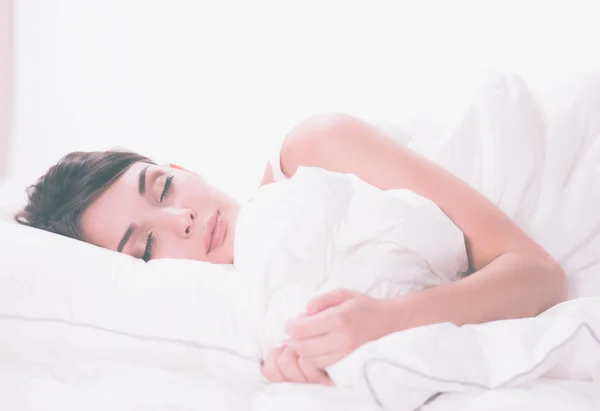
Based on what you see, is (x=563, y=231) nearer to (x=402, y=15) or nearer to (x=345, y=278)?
(x=345, y=278)

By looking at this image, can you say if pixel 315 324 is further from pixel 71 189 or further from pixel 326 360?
pixel 71 189

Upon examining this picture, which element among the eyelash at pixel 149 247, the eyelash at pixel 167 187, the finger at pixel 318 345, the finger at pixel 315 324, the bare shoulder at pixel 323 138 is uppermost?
the bare shoulder at pixel 323 138

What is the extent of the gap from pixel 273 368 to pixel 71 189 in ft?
2.06

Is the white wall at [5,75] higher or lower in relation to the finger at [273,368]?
higher

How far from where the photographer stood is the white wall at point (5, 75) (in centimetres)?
229

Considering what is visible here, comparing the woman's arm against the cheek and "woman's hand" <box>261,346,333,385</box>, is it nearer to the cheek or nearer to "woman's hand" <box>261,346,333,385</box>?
"woman's hand" <box>261,346,333,385</box>

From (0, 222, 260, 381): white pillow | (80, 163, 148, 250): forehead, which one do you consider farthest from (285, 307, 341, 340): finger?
(80, 163, 148, 250): forehead

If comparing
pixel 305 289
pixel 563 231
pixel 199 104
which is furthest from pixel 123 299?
pixel 199 104

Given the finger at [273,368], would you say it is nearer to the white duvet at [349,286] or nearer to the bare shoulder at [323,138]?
the white duvet at [349,286]

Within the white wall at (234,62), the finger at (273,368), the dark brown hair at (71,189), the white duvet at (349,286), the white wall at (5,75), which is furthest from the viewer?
the white wall at (5,75)

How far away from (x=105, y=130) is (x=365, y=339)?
169 centimetres

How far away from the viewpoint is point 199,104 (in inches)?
86.2

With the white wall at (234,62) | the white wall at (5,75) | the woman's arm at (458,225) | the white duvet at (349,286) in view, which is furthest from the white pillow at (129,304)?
the white wall at (5,75)

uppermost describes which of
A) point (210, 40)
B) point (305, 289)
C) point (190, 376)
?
point (210, 40)
